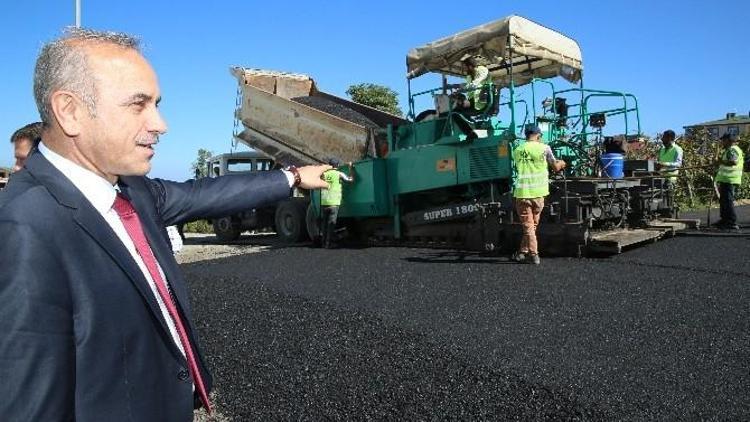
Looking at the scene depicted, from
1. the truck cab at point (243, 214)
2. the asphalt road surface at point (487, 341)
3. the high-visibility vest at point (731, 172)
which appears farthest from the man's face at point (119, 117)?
the truck cab at point (243, 214)

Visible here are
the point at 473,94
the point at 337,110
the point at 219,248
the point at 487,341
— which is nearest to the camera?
the point at 487,341

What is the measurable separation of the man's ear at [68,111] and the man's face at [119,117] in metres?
0.01

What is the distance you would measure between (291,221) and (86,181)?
34.9 ft

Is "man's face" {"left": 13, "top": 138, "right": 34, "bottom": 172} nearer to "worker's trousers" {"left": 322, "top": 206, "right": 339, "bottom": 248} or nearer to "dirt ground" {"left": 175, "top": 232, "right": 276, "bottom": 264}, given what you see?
"dirt ground" {"left": 175, "top": 232, "right": 276, "bottom": 264}

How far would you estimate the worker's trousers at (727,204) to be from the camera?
32.4ft

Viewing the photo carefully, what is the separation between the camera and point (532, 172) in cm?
764

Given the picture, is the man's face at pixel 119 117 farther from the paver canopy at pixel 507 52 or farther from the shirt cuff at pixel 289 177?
the paver canopy at pixel 507 52

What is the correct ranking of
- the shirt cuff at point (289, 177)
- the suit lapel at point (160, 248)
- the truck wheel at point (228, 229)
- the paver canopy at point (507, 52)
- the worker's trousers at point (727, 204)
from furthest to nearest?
1. the truck wheel at point (228, 229)
2. the worker's trousers at point (727, 204)
3. the paver canopy at point (507, 52)
4. the shirt cuff at point (289, 177)
5. the suit lapel at point (160, 248)

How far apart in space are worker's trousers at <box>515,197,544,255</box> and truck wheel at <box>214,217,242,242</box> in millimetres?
7792

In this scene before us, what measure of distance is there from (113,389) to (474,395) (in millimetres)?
2411

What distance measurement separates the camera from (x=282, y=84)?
12875 millimetres

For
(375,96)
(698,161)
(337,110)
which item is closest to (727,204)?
(337,110)

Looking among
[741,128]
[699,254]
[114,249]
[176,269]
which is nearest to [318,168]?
[176,269]

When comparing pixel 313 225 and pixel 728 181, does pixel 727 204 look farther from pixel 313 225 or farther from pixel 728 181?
pixel 313 225
